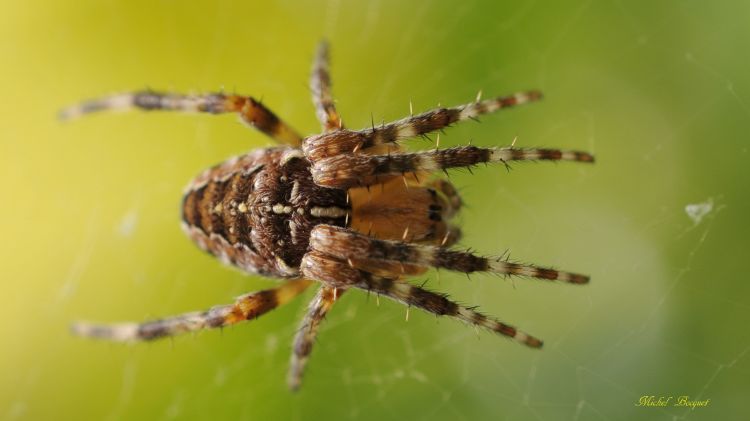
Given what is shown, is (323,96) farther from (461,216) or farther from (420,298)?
(420,298)

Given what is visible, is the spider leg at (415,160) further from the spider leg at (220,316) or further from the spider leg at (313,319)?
the spider leg at (220,316)

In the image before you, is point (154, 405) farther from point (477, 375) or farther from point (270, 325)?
point (477, 375)

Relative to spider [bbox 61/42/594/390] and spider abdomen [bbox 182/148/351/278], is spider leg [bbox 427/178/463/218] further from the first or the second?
Result: spider abdomen [bbox 182/148/351/278]

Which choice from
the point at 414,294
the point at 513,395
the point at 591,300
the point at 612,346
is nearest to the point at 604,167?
→ the point at 591,300
